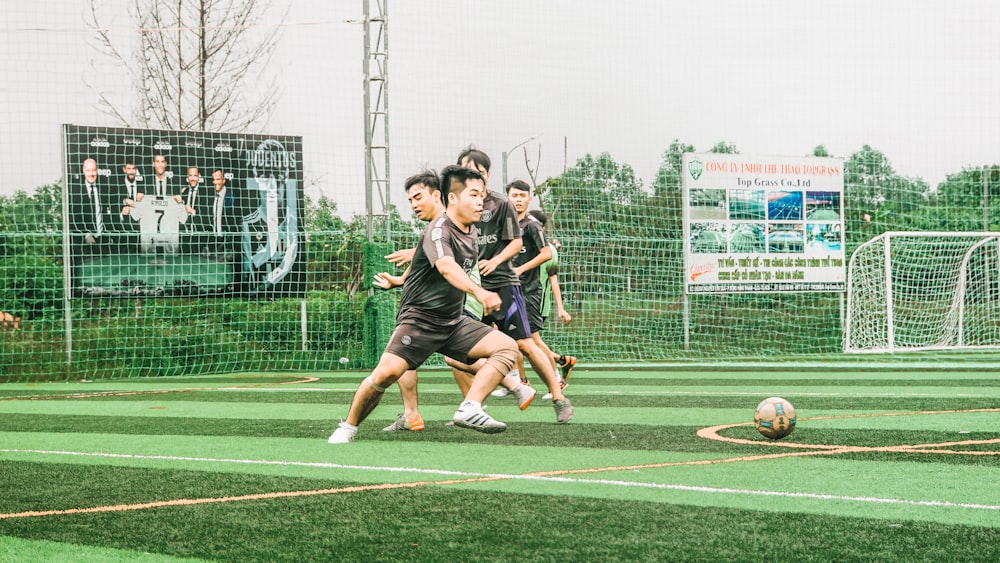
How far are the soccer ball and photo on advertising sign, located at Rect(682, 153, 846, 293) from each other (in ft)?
40.6

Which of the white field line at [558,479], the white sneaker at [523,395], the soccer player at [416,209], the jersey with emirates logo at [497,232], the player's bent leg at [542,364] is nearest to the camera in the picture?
the white field line at [558,479]

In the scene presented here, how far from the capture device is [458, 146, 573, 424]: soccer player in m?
7.91

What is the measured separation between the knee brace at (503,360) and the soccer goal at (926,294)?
13722 millimetres

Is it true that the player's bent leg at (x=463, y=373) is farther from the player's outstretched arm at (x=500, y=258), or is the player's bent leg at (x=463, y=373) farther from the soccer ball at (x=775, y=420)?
the soccer ball at (x=775, y=420)

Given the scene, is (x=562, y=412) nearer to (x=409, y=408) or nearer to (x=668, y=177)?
(x=409, y=408)

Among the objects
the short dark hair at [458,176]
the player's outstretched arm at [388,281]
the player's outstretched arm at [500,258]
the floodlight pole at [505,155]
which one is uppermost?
the floodlight pole at [505,155]

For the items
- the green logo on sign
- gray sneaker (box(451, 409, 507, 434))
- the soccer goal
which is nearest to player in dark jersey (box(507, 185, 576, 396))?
gray sneaker (box(451, 409, 507, 434))

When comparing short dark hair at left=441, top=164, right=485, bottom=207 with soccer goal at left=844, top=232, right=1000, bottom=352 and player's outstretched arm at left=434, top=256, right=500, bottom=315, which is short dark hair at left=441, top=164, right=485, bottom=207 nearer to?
player's outstretched arm at left=434, top=256, right=500, bottom=315

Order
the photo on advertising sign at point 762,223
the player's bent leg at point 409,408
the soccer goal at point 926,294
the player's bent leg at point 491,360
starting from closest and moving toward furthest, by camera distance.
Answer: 1. the player's bent leg at point 491,360
2. the player's bent leg at point 409,408
3. the photo on advertising sign at point 762,223
4. the soccer goal at point 926,294

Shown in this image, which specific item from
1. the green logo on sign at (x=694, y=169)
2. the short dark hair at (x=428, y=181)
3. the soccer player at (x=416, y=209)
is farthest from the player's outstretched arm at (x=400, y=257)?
the green logo on sign at (x=694, y=169)

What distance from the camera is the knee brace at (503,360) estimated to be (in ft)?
21.3

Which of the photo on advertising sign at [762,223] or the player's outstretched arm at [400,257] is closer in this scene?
the player's outstretched arm at [400,257]

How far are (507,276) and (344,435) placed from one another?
215 centimetres

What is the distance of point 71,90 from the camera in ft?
54.0
